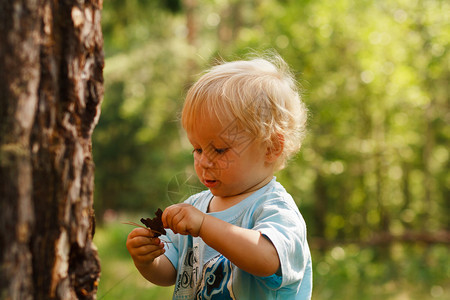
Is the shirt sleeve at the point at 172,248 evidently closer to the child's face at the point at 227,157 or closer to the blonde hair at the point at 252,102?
the child's face at the point at 227,157

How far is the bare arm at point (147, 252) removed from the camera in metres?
1.88

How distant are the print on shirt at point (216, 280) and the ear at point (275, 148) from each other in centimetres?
44

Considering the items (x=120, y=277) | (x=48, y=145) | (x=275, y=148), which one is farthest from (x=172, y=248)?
(x=120, y=277)

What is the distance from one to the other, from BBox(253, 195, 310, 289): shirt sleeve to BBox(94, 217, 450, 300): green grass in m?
4.31

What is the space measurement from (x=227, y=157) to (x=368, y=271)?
7565 mm

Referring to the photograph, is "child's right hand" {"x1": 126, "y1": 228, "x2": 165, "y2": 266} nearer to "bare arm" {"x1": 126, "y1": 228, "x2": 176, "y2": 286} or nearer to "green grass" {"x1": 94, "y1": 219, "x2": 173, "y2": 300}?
"bare arm" {"x1": 126, "y1": 228, "x2": 176, "y2": 286}

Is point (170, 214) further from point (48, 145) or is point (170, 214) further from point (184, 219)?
point (48, 145)

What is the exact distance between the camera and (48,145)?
1322 mm

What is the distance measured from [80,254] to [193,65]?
11571mm

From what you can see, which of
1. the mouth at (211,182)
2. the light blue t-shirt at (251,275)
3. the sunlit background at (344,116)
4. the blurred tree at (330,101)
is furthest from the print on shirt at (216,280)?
the blurred tree at (330,101)

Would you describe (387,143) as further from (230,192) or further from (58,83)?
(58,83)

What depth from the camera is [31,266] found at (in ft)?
4.22

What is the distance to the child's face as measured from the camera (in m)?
1.89

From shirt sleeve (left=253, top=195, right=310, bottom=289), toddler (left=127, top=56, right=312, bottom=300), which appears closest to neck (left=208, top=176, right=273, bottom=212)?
toddler (left=127, top=56, right=312, bottom=300)
